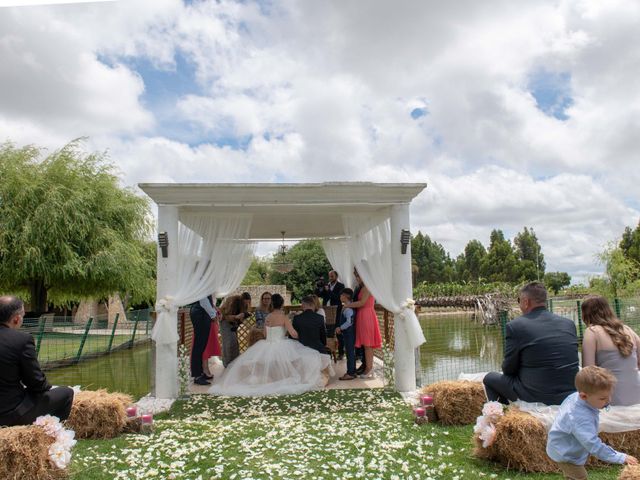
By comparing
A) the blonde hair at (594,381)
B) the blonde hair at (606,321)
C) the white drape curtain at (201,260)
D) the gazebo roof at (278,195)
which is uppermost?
the gazebo roof at (278,195)

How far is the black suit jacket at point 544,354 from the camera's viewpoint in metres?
3.94

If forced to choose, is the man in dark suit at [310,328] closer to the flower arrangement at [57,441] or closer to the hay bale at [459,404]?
the hay bale at [459,404]

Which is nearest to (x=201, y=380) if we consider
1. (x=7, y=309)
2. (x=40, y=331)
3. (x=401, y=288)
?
(x=401, y=288)

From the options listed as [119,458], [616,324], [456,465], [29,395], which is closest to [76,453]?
[119,458]

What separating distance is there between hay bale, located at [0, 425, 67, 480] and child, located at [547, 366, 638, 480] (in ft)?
11.5

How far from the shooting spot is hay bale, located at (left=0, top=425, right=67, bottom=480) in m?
3.57

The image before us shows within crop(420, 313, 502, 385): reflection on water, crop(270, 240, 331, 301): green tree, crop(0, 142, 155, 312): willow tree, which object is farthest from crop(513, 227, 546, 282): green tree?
crop(0, 142, 155, 312): willow tree

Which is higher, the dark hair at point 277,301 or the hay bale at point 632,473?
the dark hair at point 277,301

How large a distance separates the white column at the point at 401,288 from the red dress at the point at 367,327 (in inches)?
23.2

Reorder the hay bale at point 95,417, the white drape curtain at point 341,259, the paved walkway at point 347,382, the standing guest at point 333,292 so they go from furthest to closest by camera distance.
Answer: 1. the white drape curtain at point 341,259
2. the standing guest at point 333,292
3. the paved walkway at point 347,382
4. the hay bale at point 95,417

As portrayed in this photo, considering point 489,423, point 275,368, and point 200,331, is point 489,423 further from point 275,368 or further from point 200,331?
point 200,331

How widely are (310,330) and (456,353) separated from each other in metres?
6.48

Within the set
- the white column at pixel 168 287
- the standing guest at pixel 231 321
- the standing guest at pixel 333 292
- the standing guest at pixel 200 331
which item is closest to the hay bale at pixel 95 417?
the white column at pixel 168 287

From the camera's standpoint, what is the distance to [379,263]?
293 inches
